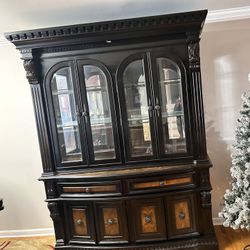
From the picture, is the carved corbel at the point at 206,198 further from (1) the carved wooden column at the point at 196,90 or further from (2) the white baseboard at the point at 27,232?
(2) the white baseboard at the point at 27,232

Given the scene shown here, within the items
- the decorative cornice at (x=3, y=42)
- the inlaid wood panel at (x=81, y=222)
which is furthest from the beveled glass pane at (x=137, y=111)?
the decorative cornice at (x=3, y=42)

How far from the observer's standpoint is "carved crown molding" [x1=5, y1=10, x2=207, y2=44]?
240cm

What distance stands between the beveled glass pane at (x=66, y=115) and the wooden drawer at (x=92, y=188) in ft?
0.84

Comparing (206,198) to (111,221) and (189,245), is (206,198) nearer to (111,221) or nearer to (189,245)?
(189,245)

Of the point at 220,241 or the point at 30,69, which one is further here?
the point at 220,241

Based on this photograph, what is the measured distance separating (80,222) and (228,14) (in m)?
2.62

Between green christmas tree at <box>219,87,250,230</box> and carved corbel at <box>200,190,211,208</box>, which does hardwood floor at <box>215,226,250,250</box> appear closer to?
green christmas tree at <box>219,87,250,230</box>

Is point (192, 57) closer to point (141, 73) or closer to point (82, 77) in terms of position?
point (141, 73)

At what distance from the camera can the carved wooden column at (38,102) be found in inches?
102

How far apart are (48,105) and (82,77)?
1.42ft

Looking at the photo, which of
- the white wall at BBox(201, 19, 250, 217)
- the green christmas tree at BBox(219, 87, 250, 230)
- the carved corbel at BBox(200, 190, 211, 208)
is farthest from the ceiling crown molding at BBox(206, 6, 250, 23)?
the carved corbel at BBox(200, 190, 211, 208)

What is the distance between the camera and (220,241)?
291 cm

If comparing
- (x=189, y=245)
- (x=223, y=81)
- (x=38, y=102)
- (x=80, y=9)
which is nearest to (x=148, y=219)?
(x=189, y=245)

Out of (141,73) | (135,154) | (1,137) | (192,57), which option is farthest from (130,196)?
(1,137)
